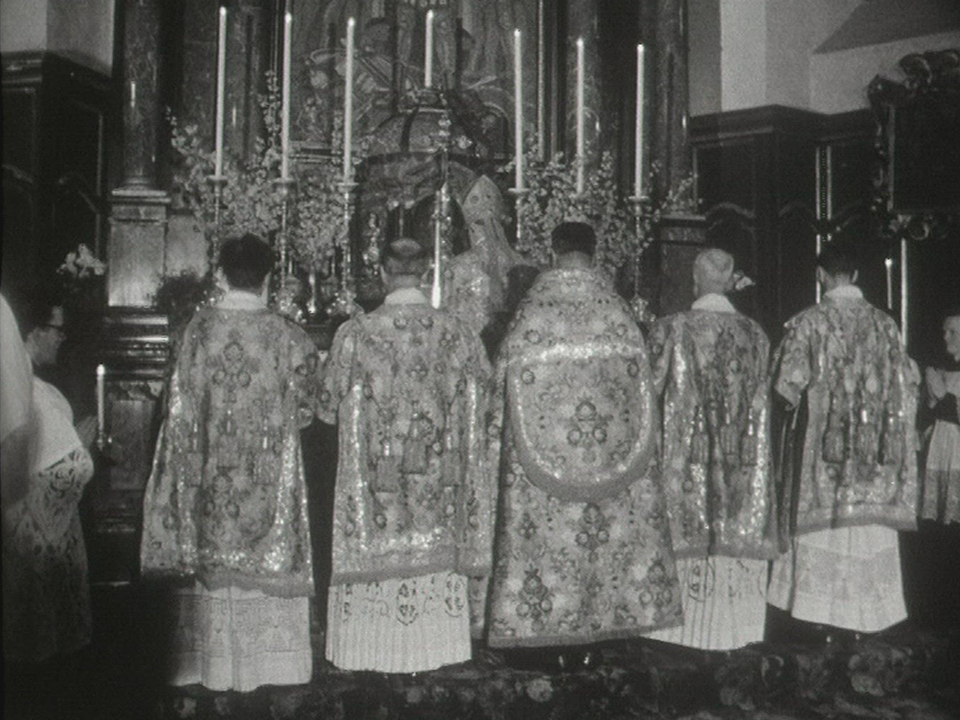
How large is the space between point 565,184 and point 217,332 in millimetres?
3111

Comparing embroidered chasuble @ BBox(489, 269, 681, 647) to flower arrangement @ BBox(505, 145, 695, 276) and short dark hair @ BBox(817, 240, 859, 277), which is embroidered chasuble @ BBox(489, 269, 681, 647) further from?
flower arrangement @ BBox(505, 145, 695, 276)

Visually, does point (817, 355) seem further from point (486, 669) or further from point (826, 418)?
point (486, 669)

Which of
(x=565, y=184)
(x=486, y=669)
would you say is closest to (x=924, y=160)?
(x=565, y=184)

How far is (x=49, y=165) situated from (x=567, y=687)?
4537 millimetres

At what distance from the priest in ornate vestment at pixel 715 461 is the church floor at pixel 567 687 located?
0.26 m

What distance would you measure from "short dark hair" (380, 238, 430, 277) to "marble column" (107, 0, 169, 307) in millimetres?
2395

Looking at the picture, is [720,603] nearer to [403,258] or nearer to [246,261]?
[403,258]

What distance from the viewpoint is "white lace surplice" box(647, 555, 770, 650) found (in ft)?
19.7

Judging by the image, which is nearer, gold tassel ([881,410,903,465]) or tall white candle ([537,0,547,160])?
gold tassel ([881,410,903,465])

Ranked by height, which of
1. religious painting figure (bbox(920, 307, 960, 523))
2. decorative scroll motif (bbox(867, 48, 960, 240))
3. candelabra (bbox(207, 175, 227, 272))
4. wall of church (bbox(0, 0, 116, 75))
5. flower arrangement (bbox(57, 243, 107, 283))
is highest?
wall of church (bbox(0, 0, 116, 75))

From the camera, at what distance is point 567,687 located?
5.12 m

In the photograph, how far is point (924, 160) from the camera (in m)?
8.84

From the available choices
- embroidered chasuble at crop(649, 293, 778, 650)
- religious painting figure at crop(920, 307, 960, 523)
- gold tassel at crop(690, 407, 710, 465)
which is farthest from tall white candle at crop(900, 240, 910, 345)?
gold tassel at crop(690, 407, 710, 465)

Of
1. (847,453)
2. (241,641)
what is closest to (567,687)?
(241,641)
